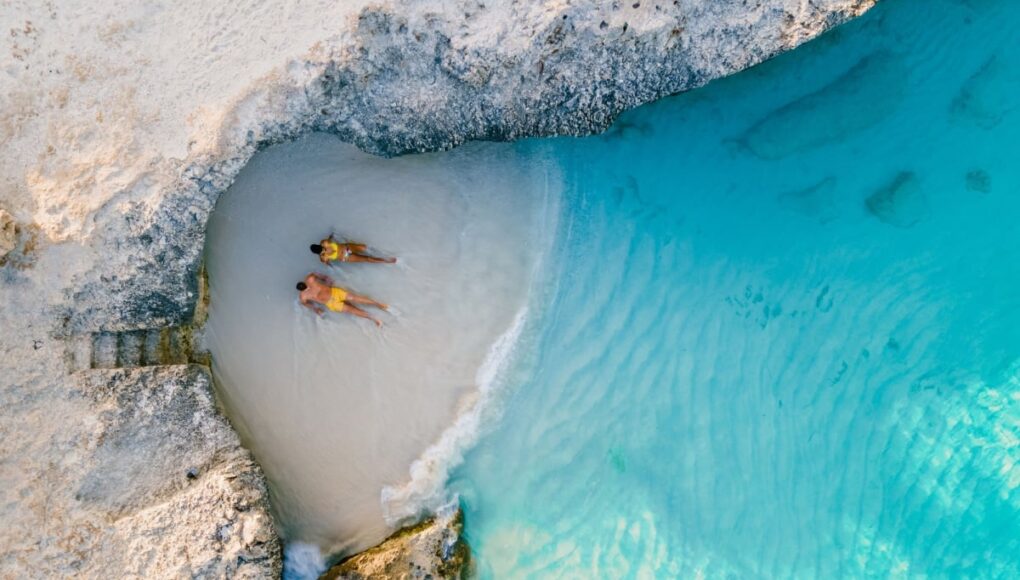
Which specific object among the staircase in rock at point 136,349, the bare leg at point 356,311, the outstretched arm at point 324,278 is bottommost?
the staircase in rock at point 136,349

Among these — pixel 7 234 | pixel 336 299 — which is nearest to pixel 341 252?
pixel 336 299

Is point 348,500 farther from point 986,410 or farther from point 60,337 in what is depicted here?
point 986,410

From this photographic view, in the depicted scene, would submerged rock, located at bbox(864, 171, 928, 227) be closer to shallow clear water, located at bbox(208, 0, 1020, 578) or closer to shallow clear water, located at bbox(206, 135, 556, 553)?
shallow clear water, located at bbox(208, 0, 1020, 578)

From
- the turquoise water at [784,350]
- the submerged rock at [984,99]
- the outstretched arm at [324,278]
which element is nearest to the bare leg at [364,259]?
the outstretched arm at [324,278]

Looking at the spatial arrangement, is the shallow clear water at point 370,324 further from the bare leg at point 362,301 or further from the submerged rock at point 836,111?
the submerged rock at point 836,111

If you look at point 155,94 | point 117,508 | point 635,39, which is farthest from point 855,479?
point 155,94
